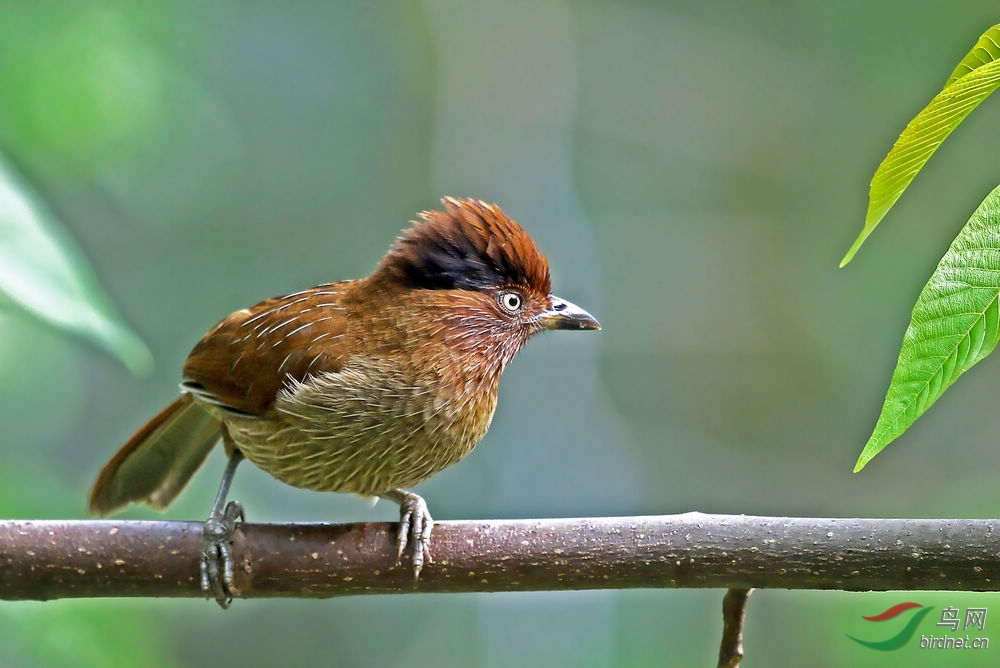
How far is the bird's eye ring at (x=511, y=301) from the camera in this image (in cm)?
277

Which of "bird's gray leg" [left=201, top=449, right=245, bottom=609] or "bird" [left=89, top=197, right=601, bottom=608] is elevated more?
"bird" [left=89, top=197, right=601, bottom=608]

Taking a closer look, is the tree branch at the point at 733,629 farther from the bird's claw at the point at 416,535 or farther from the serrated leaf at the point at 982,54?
the serrated leaf at the point at 982,54

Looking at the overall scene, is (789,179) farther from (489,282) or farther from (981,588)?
(981,588)

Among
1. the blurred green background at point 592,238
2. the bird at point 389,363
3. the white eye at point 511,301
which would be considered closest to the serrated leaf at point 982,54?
the bird at point 389,363

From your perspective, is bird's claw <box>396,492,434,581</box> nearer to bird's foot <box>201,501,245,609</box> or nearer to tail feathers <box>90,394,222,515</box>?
bird's foot <box>201,501,245,609</box>

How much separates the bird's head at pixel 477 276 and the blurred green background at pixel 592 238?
1501mm

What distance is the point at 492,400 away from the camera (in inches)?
109

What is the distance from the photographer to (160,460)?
3.07 meters

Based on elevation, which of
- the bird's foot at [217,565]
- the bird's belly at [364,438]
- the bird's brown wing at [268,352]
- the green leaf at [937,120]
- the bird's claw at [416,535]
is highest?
the green leaf at [937,120]

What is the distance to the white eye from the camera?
277 cm

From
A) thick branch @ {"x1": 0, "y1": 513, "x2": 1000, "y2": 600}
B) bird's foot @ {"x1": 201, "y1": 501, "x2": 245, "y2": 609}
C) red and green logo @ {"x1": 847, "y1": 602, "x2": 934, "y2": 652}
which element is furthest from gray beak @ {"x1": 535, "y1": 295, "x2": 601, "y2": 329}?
red and green logo @ {"x1": 847, "y1": 602, "x2": 934, "y2": 652}

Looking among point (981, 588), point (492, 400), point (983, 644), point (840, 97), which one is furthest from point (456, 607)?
point (840, 97)

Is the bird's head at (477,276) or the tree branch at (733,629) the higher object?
the bird's head at (477,276)

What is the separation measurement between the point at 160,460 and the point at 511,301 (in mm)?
1165
